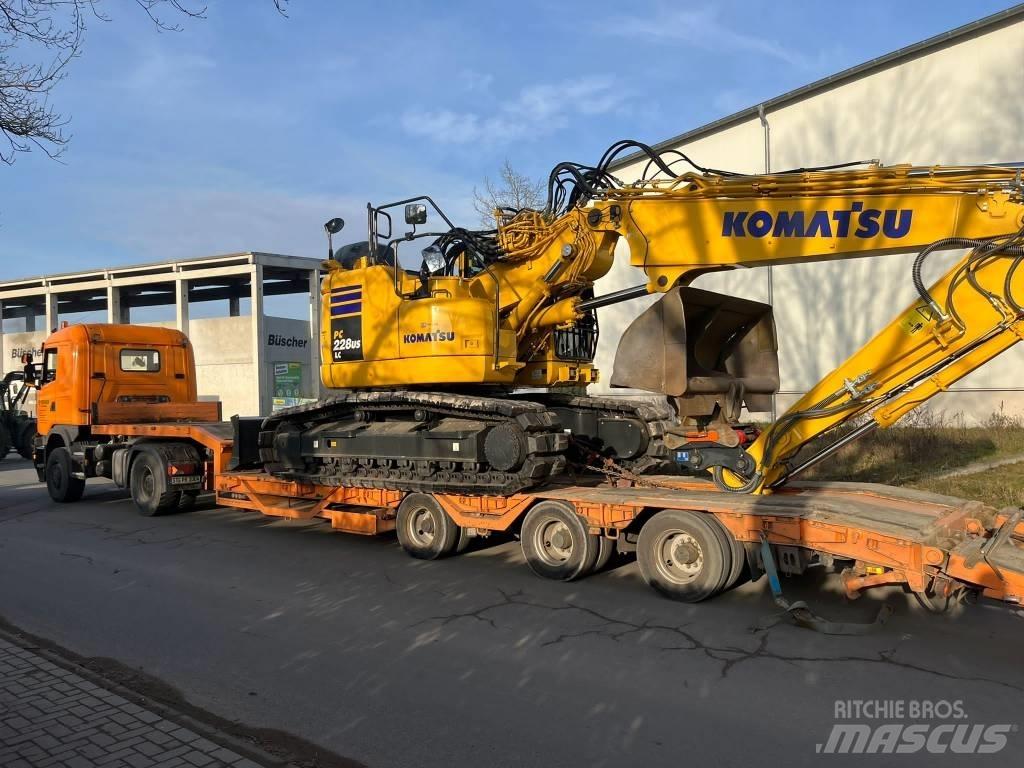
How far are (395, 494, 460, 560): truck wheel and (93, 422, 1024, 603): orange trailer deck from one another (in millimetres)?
A: 145

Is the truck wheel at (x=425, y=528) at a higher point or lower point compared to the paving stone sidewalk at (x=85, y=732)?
higher

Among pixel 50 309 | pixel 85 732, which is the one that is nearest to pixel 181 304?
pixel 50 309

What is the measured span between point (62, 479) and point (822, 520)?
39.9 ft

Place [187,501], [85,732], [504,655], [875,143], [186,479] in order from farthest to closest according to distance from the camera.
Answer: [875,143], [187,501], [186,479], [504,655], [85,732]

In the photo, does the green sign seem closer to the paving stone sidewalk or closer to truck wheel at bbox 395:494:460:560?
truck wheel at bbox 395:494:460:560

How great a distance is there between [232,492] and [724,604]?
6947 millimetres

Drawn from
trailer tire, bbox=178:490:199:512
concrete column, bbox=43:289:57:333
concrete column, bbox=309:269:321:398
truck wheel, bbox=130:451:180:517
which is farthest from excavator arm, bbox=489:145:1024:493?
concrete column, bbox=43:289:57:333

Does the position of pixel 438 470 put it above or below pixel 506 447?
below

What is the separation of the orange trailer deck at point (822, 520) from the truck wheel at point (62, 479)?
605 cm

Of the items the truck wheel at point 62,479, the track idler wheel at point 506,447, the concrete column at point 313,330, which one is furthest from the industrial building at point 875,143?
the concrete column at point 313,330

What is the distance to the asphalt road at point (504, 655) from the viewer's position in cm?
409

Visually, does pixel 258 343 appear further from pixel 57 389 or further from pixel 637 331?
pixel 637 331

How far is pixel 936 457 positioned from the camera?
12.1m

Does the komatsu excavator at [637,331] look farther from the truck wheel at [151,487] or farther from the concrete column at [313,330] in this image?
the concrete column at [313,330]
